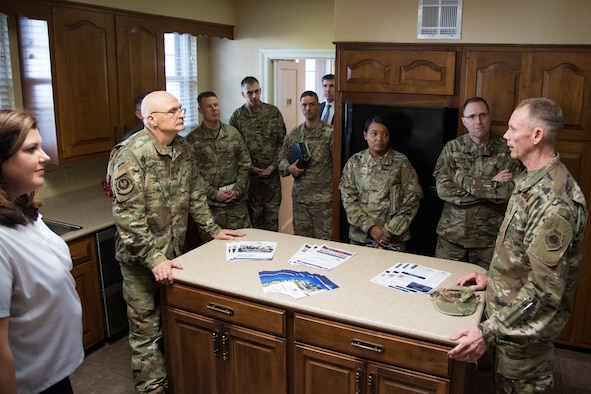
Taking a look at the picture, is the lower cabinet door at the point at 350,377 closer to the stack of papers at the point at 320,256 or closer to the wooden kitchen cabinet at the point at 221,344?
the wooden kitchen cabinet at the point at 221,344

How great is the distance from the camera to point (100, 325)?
11.0ft

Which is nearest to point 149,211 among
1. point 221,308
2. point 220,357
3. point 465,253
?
point 221,308

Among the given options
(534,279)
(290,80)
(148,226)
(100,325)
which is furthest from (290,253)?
(290,80)

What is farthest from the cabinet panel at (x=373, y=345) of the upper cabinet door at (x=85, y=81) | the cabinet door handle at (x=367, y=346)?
the upper cabinet door at (x=85, y=81)

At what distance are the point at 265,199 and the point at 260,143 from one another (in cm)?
50

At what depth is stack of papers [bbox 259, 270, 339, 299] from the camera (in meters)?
2.11

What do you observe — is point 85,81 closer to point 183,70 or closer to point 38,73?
point 38,73

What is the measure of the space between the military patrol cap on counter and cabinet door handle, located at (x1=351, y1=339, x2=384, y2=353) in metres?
0.27

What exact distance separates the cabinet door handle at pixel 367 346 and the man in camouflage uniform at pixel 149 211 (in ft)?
3.20

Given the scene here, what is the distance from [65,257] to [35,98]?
203cm

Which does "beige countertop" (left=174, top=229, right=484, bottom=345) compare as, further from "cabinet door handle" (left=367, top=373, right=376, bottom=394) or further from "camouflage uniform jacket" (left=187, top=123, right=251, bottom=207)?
"camouflage uniform jacket" (left=187, top=123, right=251, bottom=207)

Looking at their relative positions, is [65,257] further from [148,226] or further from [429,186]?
[429,186]

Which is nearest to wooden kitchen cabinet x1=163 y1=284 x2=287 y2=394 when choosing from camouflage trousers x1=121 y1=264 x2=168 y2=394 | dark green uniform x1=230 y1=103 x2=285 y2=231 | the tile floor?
camouflage trousers x1=121 y1=264 x2=168 y2=394

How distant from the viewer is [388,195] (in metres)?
3.17
